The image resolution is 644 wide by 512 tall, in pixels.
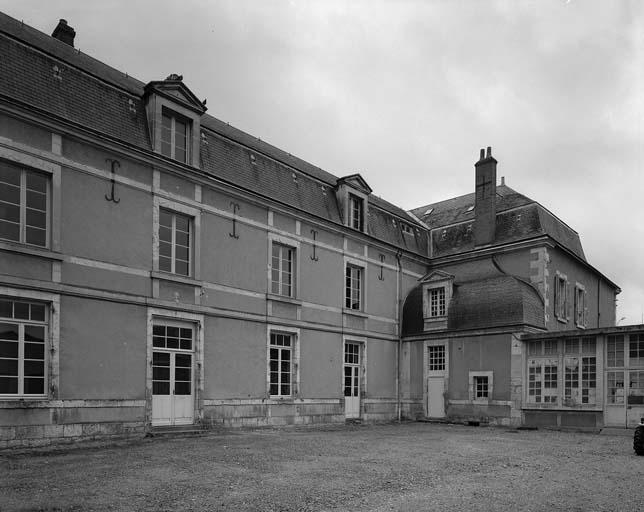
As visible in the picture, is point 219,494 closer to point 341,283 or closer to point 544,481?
point 544,481

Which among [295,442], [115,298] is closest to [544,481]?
[295,442]

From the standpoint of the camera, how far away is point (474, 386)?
62.7 ft

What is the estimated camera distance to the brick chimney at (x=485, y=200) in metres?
21.7

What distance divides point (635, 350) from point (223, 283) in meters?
11.3

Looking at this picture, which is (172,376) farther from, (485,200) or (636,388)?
(485,200)

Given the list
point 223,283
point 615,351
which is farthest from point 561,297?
point 223,283

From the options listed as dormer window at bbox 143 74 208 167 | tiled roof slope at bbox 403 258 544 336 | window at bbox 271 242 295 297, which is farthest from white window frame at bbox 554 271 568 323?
dormer window at bbox 143 74 208 167

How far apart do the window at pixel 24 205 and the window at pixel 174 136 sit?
10.3ft

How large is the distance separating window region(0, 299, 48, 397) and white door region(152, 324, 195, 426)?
8.51 ft

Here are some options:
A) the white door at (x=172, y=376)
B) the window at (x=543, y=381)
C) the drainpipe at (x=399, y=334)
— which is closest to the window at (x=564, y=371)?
the window at (x=543, y=381)

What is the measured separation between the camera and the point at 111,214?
1244 cm

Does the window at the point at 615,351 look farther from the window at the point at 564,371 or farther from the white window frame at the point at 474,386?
the white window frame at the point at 474,386

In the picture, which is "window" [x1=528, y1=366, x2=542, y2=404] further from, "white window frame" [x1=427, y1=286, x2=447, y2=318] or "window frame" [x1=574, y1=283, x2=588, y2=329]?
"window frame" [x1=574, y1=283, x2=588, y2=329]

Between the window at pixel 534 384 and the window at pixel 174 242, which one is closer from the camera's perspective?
the window at pixel 174 242
